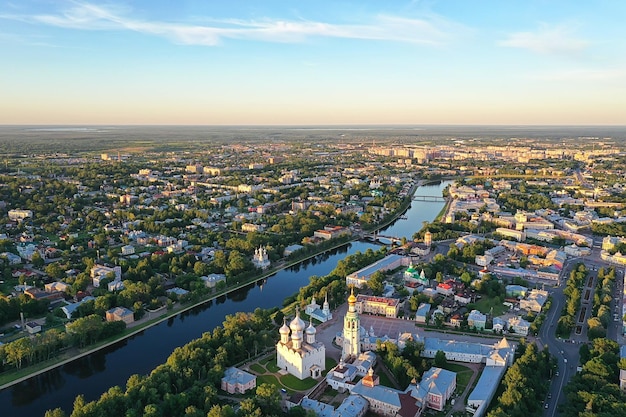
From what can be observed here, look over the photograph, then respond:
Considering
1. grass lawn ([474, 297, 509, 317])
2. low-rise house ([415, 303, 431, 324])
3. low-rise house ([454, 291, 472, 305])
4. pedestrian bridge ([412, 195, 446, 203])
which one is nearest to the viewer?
low-rise house ([415, 303, 431, 324])

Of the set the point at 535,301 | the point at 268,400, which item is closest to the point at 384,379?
the point at 268,400

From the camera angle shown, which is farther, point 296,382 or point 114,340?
point 114,340

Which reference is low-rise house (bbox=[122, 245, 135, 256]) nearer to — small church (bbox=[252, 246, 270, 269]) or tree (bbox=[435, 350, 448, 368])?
small church (bbox=[252, 246, 270, 269])

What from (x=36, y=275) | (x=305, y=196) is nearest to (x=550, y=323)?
(x=36, y=275)

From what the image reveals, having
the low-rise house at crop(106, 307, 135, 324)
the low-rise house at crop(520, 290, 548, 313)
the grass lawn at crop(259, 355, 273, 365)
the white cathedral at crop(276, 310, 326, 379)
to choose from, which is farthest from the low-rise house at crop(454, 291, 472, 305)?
the low-rise house at crop(106, 307, 135, 324)

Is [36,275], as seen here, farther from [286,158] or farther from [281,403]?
[286,158]

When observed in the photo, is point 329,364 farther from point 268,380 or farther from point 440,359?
point 440,359
